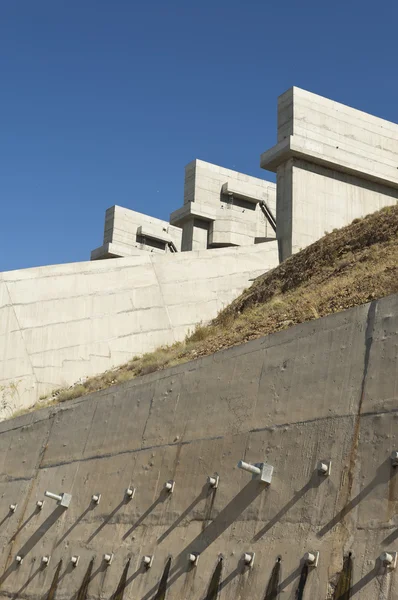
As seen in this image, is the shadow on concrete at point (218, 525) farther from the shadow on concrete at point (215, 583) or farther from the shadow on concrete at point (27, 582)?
the shadow on concrete at point (27, 582)

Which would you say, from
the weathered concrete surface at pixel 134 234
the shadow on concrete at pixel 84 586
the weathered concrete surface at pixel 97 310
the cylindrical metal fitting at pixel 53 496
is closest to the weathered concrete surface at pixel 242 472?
the shadow on concrete at pixel 84 586

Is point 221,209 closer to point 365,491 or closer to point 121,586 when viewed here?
point 121,586

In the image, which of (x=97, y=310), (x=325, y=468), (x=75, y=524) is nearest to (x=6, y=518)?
(x=75, y=524)

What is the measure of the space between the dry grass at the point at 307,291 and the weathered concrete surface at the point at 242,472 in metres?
2.91

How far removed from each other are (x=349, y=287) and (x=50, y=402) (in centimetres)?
834

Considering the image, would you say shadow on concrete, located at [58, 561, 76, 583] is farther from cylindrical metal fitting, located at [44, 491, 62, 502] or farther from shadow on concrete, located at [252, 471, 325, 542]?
shadow on concrete, located at [252, 471, 325, 542]

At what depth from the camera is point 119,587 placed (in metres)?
10.4

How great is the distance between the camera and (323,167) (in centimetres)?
2617

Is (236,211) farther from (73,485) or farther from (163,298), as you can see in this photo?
(73,485)

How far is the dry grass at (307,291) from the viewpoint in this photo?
1353cm

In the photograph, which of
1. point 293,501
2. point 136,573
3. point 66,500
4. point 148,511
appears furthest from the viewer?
point 66,500

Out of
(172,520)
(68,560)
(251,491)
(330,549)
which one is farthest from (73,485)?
(330,549)

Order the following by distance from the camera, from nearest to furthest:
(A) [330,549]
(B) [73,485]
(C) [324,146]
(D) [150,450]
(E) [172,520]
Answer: (A) [330,549] < (E) [172,520] < (D) [150,450] < (B) [73,485] < (C) [324,146]

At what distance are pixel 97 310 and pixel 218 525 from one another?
43.1ft
